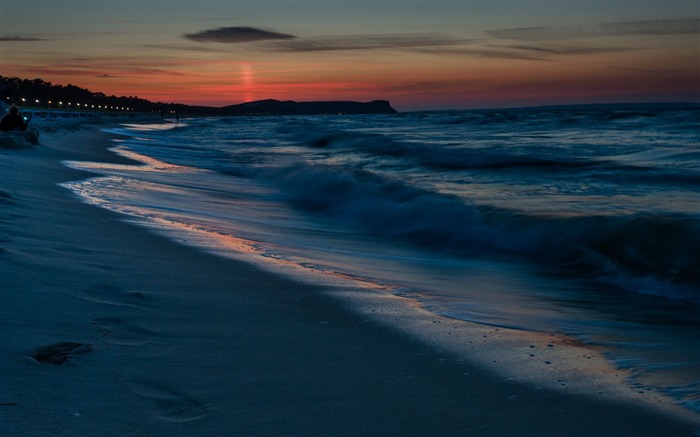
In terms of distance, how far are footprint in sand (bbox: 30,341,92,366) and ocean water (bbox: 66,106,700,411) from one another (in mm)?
2209

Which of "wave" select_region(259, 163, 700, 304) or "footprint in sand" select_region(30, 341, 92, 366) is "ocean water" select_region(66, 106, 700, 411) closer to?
"wave" select_region(259, 163, 700, 304)

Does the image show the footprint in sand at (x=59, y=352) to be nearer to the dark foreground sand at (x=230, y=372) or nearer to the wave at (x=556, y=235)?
the dark foreground sand at (x=230, y=372)

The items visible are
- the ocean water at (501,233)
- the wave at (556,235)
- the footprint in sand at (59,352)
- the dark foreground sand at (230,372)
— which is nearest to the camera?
the dark foreground sand at (230,372)

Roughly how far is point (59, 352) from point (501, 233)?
6243 mm

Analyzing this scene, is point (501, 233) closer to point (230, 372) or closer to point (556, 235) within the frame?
point (556, 235)

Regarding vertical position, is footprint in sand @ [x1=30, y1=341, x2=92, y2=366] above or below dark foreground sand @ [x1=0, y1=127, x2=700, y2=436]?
above

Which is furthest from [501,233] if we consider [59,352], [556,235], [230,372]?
[59,352]

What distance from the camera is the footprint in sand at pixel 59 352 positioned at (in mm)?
2859

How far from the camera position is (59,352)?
9.71 ft

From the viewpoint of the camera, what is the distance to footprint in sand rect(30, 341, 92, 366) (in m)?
2.86

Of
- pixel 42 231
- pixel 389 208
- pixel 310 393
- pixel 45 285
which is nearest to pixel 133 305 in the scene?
pixel 45 285

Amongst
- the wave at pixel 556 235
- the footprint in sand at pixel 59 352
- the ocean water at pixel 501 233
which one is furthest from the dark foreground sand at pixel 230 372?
the wave at pixel 556 235

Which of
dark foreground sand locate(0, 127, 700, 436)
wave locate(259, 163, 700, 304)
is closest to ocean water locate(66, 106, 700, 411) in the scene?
wave locate(259, 163, 700, 304)

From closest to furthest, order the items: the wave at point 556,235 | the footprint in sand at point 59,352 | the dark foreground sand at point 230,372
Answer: the dark foreground sand at point 230,372, the footprint in sand at point 59,352, the wave at point 556,235
